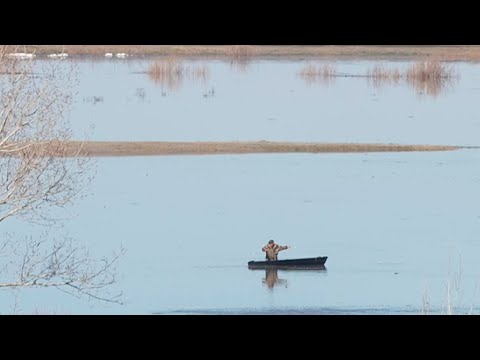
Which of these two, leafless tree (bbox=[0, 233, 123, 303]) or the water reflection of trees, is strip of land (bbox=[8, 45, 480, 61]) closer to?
the water reflection of trees

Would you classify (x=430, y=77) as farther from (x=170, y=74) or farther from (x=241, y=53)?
(x=241, y=53)

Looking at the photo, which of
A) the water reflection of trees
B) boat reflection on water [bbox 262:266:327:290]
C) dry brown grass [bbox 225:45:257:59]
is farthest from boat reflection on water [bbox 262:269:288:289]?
Result: dry brown grass [bbox 225:45:257:59]

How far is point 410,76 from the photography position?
45969 millimetres

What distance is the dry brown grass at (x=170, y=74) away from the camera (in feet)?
151

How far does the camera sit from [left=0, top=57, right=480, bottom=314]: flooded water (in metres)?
20.9

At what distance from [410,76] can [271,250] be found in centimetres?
2595

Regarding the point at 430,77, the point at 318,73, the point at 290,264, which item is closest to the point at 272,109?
the point at 430,77

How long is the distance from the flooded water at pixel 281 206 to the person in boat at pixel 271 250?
461 millimetres

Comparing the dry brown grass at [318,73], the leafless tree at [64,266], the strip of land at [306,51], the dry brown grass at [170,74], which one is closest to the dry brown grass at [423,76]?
the strip of land at [306,51]
